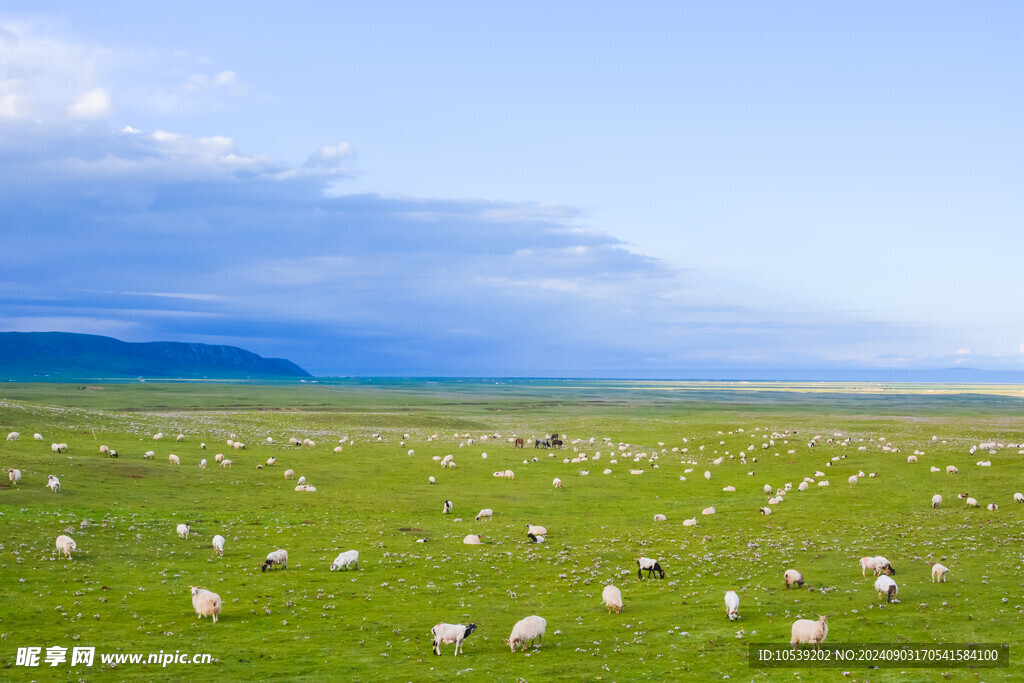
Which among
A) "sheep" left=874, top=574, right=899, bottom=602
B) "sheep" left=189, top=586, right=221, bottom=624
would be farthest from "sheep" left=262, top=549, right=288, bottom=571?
"sheep" left=874, top=574, right=899, bottom=602

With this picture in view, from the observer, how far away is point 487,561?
28.6 m

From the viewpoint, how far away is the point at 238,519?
115 ft

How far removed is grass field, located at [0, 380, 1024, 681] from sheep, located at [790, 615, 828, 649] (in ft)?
3.35

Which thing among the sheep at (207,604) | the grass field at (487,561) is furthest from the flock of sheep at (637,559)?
the grass field at (487,561)

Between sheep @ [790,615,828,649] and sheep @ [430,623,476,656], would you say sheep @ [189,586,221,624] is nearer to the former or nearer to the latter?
A: sheep @ [430,623,476,656]

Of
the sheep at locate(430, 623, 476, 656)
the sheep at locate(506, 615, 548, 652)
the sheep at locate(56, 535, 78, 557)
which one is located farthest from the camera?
the sheep at locate(56, 535, 78, 557)

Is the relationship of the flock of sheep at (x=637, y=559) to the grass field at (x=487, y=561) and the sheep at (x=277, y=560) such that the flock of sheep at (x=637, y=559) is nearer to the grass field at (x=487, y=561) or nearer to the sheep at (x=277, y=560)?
the sheep at (x=277, y=560)

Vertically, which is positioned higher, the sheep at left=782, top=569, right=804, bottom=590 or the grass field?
the sheep at left=782, top=569, right=804, bottom=590

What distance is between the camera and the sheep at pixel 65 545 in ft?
86.5

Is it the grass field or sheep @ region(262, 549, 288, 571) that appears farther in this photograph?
sheep @ region(262, 549, 288, 571)

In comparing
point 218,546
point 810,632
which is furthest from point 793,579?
point 218,546

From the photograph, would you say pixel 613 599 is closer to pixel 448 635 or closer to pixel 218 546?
pixel 448 635

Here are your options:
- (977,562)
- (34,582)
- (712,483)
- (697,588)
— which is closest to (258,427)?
(712,483)

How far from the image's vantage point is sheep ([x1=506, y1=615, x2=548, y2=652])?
1859 centimetres
